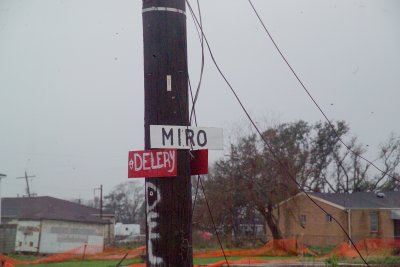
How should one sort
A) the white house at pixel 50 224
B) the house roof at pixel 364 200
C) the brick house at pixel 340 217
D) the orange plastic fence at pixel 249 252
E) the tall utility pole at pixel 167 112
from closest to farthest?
the tall utility pole at pixel 167 112, the orange plastic fence at pixel 249 252, the white house at pixel 50 224, the brick house at pixel 340 217, the house roof at pixel 364 200

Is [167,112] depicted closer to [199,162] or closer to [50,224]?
[199,162]

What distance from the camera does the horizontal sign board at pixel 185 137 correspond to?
4137 millimetres

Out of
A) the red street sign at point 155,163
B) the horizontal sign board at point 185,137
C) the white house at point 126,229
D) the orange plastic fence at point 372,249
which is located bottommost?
the white house at point 126,229

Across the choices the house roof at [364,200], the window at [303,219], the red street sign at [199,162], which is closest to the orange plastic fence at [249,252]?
the house roof at [364,200]

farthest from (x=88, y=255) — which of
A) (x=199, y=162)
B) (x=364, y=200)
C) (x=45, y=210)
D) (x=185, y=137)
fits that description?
(x=185, y=137)

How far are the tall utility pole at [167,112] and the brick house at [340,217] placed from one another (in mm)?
39999

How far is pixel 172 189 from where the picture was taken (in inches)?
163

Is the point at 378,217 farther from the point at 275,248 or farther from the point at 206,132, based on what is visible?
the point at 206,132

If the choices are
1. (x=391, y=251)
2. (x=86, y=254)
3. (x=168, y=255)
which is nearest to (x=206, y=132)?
(x=168, y=255)

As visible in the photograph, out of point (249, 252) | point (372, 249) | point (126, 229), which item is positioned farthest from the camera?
point (126, 229)

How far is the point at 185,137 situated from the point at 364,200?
45748mm

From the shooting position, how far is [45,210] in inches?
1748

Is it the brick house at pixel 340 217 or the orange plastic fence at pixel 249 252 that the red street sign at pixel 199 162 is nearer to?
the orange plastic fence at pixel 249 252

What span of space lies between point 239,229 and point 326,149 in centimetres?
1966
